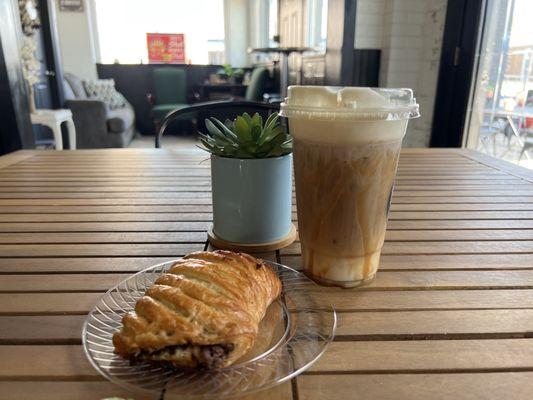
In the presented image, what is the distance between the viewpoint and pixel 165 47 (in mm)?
6746

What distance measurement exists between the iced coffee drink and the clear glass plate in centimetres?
5

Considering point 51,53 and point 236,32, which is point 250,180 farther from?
point 236,32

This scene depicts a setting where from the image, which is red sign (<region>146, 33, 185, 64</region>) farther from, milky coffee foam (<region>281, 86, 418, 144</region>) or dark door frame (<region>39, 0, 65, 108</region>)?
milky coffee foam (<region>281, 86, 418, 144</region>)

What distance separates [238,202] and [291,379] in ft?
0.98

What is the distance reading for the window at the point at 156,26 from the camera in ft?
21.4

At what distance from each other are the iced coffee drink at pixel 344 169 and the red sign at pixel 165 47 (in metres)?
6.80

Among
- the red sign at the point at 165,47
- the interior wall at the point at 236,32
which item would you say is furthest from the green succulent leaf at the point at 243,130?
the red sign at the point at 165,47

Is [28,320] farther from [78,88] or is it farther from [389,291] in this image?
[78,88]

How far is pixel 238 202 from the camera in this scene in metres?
0.62

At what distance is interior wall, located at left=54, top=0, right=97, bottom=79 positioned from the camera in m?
5.92

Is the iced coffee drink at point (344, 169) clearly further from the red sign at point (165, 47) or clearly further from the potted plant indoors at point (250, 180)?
the red sign at point (165, 47)

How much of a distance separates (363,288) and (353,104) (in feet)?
0.77

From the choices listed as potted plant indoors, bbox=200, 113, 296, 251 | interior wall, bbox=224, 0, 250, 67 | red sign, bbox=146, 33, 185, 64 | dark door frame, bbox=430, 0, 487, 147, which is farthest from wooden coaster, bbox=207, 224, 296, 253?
red sign, bbox=146, 33, 185, 64

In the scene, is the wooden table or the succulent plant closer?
the wooden table
